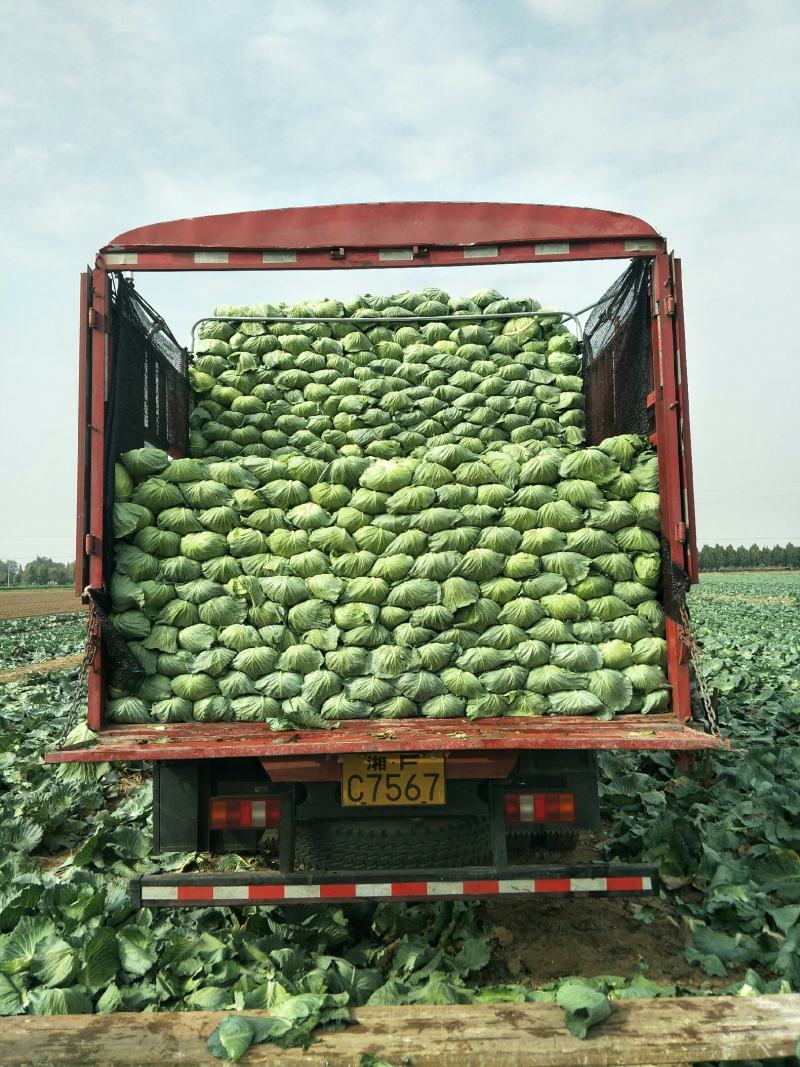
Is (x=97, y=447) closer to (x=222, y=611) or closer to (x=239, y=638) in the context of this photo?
(x=222, y=611)

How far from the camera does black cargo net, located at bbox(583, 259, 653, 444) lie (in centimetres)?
375

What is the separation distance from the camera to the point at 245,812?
127 inches

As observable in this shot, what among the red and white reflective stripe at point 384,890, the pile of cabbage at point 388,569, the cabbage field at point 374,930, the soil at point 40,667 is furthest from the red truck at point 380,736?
the soil at point 40,667

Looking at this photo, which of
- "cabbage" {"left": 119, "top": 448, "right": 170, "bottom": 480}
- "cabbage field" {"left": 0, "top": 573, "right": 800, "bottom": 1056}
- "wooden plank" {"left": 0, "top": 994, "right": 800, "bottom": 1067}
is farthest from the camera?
"cabbage" {"left": 119, "top": 448, "right": 170, "bottom": 480}

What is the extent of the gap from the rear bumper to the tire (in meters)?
0.16

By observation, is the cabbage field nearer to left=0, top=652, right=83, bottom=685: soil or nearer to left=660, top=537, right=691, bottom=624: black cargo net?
left=660, top=537, right=691, bottom=624: black cargo net

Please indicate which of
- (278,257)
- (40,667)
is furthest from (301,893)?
(40,667)

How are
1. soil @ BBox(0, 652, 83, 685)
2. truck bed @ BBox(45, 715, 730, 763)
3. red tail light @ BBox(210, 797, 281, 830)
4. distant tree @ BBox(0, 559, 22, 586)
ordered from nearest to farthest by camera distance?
1. truck bed @ BBox(45, 715, 730, 763)
2. red tail light @ BBox(210, 797, 281, 830)
3. soil @ BBox(0, 652, 83, 685)
4. distant tree @ BBox(0, 559, 22, 586)

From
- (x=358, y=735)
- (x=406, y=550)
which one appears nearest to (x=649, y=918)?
(x=358, y=735)

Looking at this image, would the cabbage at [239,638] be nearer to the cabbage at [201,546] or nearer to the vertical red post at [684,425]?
the cabbage at [201,546]

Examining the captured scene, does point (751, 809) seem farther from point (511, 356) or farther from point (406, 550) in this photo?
point (511, 356)

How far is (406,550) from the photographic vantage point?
12.0 ft

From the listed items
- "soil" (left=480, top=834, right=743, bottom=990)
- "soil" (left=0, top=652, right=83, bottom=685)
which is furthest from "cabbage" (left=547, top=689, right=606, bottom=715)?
"soil" (left=0, top=652, right=83, bottom=685)

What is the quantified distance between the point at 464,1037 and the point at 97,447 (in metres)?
2.64
